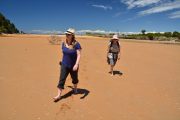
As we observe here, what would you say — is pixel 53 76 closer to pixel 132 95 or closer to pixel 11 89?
pixel 11 89

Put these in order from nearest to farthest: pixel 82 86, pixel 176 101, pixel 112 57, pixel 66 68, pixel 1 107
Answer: pixel 1 107 < pixel 66 68 < pixel 176 101 < pixel 82 86 < pixel 112 57

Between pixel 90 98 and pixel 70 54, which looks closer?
pixel 70 54

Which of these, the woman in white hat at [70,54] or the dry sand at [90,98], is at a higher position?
the woman in white hat at [70,54]

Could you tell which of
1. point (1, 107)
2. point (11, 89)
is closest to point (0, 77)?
point (11, 89)

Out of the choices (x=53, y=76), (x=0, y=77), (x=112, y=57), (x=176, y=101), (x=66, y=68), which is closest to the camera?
(x=66, y=68)

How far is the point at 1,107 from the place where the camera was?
19.2ft

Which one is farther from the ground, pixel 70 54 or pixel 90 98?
pixel 70 54

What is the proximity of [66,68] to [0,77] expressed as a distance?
11.3 ft

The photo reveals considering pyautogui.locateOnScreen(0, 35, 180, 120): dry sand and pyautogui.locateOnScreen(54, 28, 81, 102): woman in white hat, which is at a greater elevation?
pyautogui.locateOnScreen(54, 28, 81, 102): woman in white hat

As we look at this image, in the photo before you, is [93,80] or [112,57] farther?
[112,57]

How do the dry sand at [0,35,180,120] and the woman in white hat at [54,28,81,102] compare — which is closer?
the dry sand at [0,35,180,120]

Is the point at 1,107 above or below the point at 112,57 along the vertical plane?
below

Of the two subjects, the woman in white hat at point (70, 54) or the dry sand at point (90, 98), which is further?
the woman in white hat at point (70, 54)

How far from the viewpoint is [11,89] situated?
7.29 metres
